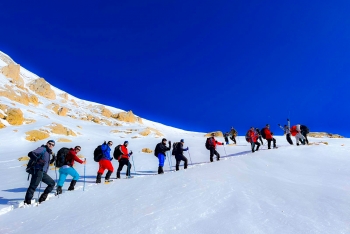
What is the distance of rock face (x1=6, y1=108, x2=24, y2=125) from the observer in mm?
39000

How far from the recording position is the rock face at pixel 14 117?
1535 inches

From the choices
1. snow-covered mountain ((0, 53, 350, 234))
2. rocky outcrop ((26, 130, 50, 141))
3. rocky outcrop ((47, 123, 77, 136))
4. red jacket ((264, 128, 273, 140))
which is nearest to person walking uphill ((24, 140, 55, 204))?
snow-covered mountain ((0, 53, 350, 234))

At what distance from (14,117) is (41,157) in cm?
3952

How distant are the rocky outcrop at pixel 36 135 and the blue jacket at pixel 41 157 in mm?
26307

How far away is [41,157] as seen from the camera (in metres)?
7.74

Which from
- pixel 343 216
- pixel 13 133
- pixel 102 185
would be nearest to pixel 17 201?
pixel 102 185

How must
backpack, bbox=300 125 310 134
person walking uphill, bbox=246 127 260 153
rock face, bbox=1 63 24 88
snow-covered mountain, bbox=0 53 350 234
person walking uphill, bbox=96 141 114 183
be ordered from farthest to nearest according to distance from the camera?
rock face, bbox=1 63 24 88
backpack, bbox=300 125 310 134
person walking uphill, bbox=246 127 260 153
person walking uphill, bbox=96 141 114 183
snow-covered mountain, bbox=0 53 350 234

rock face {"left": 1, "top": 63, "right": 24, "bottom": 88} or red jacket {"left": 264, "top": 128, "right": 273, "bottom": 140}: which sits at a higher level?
rock face {"left": 1, "top": 63, "right": 24, "bottom": 88}

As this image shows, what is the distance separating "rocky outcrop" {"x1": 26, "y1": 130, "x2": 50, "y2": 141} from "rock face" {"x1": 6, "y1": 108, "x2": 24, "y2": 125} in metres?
10.1

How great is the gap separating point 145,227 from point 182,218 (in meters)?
0.80

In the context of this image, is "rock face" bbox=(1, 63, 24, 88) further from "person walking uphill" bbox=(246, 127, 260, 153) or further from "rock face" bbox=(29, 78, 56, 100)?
"person walking uphill" bbox=(246, 127, 260, 153)

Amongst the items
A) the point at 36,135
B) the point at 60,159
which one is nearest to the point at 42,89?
the point at 36,135

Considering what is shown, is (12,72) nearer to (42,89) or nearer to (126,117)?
(42,89)

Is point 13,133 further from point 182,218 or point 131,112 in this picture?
point 131,112
